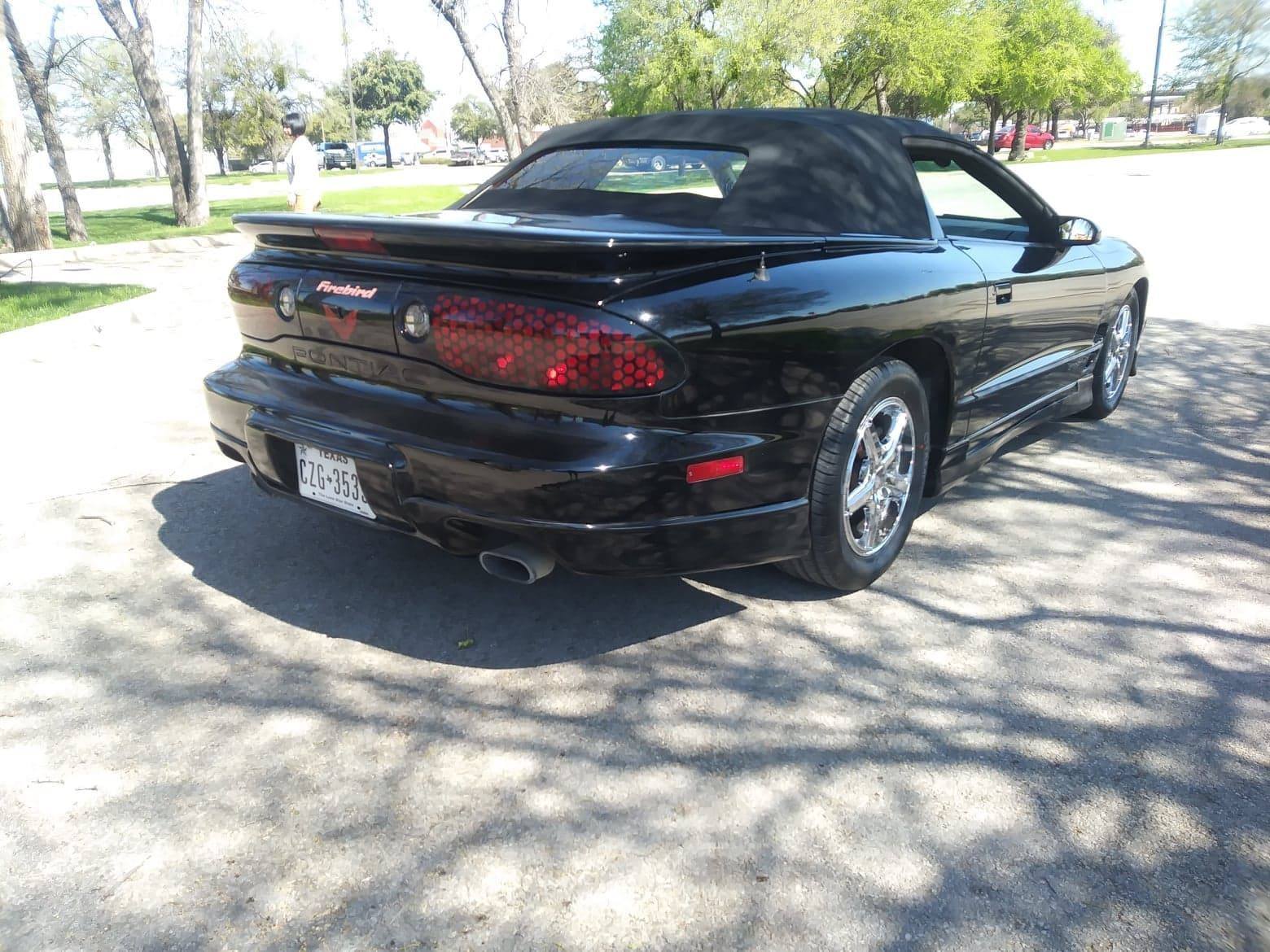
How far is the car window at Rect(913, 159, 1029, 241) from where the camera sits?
4047mm

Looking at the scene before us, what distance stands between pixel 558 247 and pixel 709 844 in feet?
4.87

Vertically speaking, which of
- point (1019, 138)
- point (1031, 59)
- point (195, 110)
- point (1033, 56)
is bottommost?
point (1019, 138)

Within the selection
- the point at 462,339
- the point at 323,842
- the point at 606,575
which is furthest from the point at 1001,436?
the point at 323,842

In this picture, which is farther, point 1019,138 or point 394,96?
point 394,96

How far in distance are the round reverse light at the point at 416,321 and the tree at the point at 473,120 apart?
→ 3704 inches

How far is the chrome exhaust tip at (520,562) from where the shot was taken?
9.05ft

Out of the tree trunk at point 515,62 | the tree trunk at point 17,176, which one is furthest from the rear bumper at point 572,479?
the tree trunk at point 515,62

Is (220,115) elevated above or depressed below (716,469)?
above

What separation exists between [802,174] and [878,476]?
3.53 feet

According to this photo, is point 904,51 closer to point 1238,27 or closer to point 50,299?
point 50,299

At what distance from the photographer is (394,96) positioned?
102 metres

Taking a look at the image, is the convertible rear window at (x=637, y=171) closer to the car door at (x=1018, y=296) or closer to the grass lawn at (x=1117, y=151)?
the car door at (x=1018, y=296)

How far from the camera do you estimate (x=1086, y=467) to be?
15.9ft

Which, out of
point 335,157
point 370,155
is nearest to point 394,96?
point 370,155
